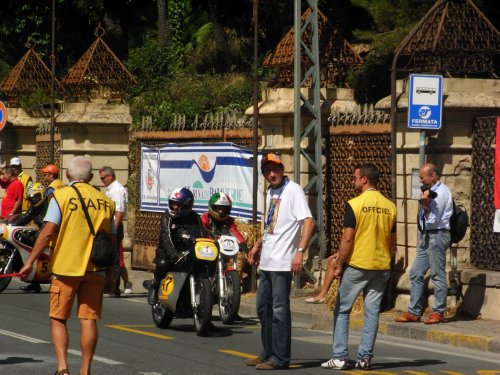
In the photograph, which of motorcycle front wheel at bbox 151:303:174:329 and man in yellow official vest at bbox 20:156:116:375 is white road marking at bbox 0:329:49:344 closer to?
motorcycle front wheel at bbox 151:303:174:329

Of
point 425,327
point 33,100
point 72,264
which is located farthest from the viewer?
point 33,100

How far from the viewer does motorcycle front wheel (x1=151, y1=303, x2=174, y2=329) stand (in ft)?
45.2

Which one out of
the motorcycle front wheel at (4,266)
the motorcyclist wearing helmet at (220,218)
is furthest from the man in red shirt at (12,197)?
the motorcyclist wearing helmet at (220,218)

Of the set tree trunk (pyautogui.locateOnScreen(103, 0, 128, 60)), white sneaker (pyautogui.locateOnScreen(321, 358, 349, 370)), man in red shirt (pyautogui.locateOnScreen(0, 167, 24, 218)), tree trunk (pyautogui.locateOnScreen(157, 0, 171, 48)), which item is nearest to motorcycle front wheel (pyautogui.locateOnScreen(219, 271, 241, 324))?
white sneaker (pyautogui.locateOnScreen(321, 358, 349, 370))

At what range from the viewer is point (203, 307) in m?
13.1

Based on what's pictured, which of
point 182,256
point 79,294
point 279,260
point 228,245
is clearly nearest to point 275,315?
point 279,260

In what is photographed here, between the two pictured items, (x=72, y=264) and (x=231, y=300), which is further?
(x=231, y=300)

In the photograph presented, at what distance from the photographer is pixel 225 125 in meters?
20.0

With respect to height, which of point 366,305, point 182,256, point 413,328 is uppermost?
point 182,256

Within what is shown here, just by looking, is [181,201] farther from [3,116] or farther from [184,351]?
[3,116]

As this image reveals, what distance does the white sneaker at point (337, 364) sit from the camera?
35.3 feet

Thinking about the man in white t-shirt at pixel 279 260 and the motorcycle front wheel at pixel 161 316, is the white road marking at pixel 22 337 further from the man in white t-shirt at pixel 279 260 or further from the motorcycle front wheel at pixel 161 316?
the man in white t-shirt at pixel 279 260

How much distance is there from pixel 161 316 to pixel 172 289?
52 centimetres

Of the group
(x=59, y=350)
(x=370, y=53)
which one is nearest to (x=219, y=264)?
(x=59, y=350)
